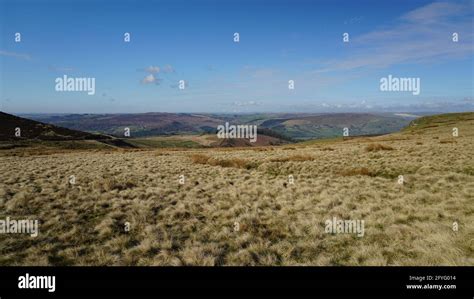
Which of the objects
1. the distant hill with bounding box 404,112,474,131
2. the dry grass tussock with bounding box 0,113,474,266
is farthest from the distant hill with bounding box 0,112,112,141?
the distant hill with bounding box 404,112,474,131

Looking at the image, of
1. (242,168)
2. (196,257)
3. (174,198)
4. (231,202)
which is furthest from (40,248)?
(242,168)

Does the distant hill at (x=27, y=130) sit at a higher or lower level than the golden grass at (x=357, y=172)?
higher

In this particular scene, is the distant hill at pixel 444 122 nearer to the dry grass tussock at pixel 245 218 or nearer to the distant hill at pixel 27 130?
the dry grass tussock at pixel 245 218

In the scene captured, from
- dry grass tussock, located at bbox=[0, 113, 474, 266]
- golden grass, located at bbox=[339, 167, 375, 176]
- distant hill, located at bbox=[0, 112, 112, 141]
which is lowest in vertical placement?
dry grass tussock, located at bbox=[0, 113, 474, 266]

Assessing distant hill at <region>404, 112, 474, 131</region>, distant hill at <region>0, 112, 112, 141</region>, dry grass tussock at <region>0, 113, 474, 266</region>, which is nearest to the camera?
dry grass tussock at <region>0, 113, 474, 266</region>

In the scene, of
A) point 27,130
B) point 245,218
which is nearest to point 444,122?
point 245,218

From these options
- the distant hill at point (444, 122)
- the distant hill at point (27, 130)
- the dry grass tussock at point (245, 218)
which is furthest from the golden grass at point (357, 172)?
the distant hill at point (27, 130)

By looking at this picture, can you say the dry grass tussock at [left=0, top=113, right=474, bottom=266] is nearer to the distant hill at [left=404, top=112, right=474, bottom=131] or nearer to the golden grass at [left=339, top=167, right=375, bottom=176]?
the golden grass at [left=339, top=167, right=375, bottom=176]
